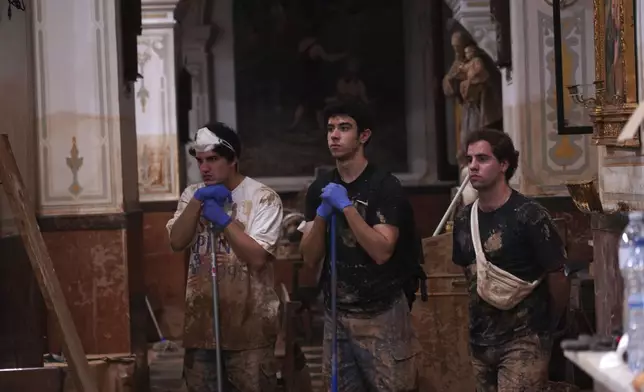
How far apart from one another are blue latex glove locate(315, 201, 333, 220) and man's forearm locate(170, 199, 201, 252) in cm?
62

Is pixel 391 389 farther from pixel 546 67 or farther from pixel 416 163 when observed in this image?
pixel 416 163

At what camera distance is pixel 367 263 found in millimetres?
5004

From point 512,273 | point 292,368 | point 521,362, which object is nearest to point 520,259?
point 512,273

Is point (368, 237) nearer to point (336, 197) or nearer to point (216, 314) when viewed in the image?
point (336, 197)

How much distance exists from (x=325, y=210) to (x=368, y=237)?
0.84ft

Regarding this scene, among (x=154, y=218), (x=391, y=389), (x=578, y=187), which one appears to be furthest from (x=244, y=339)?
(x=154, y=218)

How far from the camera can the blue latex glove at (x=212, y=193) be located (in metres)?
5.25

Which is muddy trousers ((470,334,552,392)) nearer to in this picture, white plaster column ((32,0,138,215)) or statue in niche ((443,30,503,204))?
white plaster column ((32,0,138,215))

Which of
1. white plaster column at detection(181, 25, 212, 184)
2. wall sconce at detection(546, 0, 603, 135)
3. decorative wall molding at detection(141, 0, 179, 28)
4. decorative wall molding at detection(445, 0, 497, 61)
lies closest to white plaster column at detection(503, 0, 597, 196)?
wall sconce at detection(546, 0, 603, 135)

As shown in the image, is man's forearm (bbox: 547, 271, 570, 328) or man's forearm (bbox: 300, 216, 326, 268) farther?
man's forearm (bbox: 300, 216, 326, 268)

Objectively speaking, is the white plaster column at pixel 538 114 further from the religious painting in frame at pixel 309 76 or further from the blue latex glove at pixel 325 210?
the religious painting in frame at pixel 309 76

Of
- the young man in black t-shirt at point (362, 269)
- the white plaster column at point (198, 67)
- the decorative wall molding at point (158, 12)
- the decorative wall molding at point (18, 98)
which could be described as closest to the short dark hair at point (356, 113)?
the young man in black t-shirt at point (362, 269)

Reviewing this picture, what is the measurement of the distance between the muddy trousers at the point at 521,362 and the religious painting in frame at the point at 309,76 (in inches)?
385

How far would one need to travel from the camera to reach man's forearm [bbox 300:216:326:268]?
5031 millimetres
